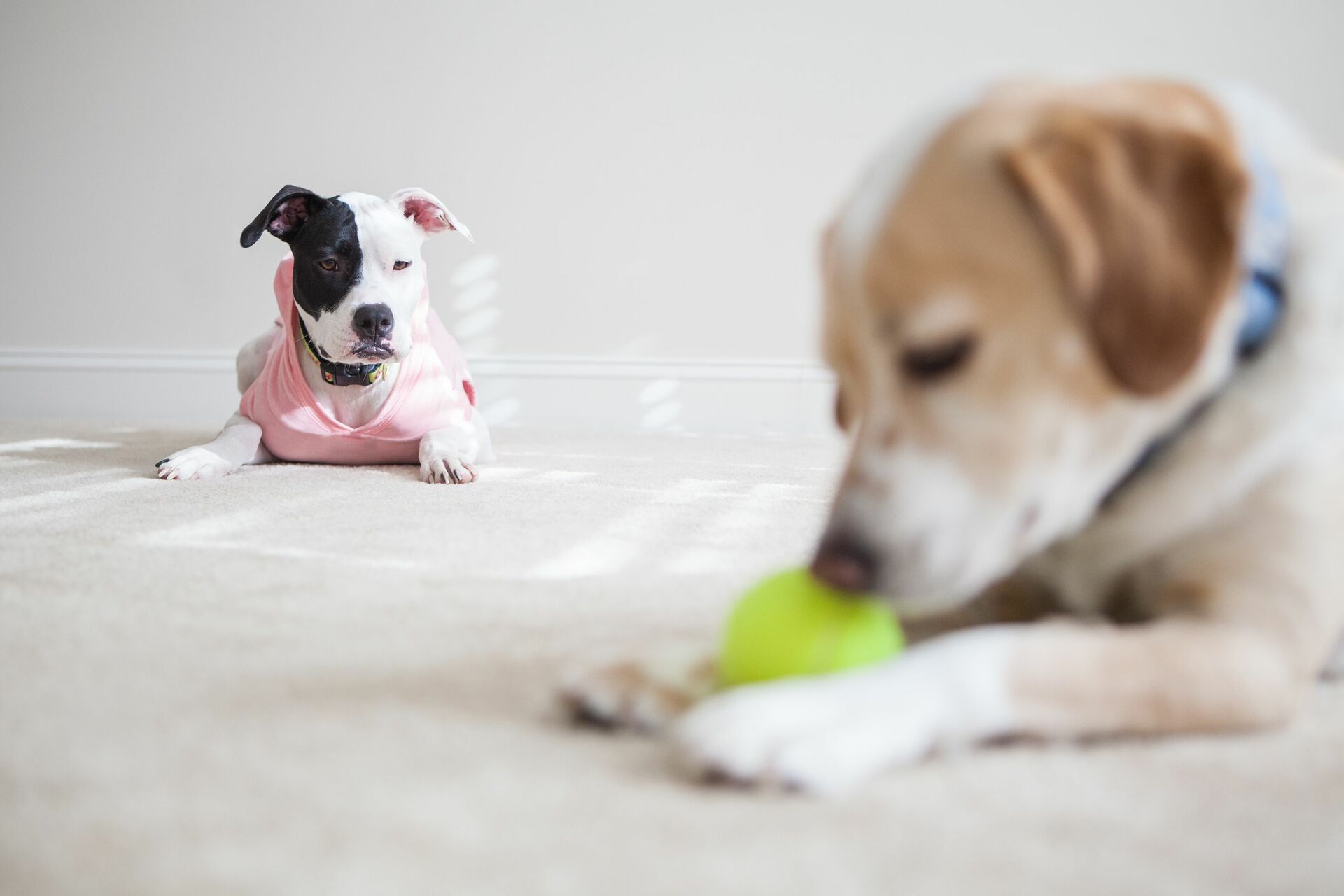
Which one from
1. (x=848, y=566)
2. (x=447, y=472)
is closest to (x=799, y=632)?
(x=848, y=566)

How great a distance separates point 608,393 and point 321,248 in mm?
1683

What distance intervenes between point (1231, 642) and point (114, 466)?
2805 millimetres

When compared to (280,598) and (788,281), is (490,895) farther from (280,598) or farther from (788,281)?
(788,281)

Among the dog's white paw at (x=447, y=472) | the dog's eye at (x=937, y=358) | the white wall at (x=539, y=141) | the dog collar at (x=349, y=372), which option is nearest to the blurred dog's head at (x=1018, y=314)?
the dog's eye at (x=937, y=358)

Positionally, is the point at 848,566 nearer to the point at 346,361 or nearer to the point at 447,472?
the point at 447,472

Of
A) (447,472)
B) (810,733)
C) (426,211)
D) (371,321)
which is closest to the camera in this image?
(810,733)

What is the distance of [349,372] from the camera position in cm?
299

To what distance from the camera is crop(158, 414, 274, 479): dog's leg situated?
2.73 meters

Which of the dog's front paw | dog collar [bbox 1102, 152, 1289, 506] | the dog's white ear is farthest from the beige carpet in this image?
the dog's white ear

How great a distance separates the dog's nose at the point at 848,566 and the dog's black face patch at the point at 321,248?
231cm

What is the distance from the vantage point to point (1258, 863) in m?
0.73

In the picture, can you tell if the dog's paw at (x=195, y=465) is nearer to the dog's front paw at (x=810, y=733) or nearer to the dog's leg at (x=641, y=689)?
the dog's leg at (x=641, y=689)

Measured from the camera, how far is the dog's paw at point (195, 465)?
2715 mm

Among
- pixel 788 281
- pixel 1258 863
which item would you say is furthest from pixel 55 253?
pixel 1258 863
